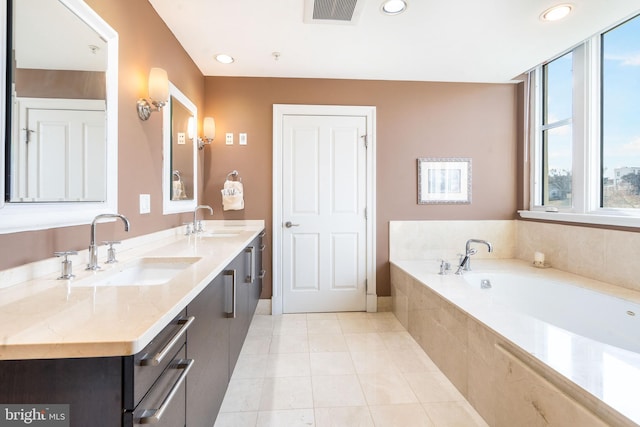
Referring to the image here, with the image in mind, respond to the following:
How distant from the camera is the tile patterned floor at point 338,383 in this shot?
5.38ft

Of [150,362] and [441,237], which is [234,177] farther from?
[150,362]

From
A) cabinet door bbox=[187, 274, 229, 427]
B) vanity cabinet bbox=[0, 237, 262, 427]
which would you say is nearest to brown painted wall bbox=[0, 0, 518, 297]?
cabinet door bbox=[187, 274, 229, 427]

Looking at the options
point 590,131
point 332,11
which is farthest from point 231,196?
point 590,131

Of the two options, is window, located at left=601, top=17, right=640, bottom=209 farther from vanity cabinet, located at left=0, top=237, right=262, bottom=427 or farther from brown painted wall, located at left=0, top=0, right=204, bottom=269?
brown painted wall, located at left=0, top=0, right=204, bottom=269

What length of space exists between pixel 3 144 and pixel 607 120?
11.9 ft

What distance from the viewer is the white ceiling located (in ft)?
6.54

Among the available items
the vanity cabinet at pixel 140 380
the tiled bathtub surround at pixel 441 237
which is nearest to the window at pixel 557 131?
the tiled bathtub surround at pixel 441 237

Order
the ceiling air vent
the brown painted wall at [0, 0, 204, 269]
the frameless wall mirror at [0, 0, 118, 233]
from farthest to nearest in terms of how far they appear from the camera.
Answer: the ceiling air vent, the brown painted wall at [0, 0, 204, 269], the frameless wall mirror at [0, 0, 118, 233]

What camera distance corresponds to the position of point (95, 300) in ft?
2.97

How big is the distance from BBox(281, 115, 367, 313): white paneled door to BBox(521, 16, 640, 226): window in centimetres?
180

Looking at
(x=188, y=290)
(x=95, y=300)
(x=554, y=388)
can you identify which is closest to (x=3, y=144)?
(x=95, y=300)

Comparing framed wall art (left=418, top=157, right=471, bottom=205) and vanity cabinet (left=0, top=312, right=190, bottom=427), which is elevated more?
framed wall art (left=418, top=157, right=471, bottom=205)

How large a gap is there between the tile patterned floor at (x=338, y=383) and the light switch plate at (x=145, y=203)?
1208 millimetres

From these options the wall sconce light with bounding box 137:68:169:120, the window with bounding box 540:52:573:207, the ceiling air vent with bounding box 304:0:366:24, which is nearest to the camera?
the wall sconce light with bounding box 137:68:169:120
